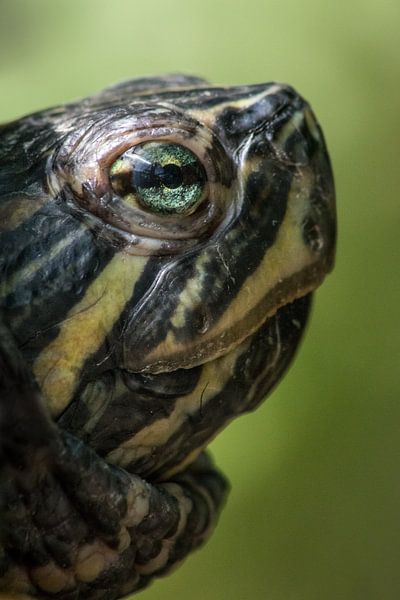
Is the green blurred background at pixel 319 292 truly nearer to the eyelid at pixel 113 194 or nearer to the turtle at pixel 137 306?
the turtle at pixel 137 306

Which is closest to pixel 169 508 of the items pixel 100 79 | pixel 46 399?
pixel 46 399

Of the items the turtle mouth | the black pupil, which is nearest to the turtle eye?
the black pupil

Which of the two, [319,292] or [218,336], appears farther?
[319,292]

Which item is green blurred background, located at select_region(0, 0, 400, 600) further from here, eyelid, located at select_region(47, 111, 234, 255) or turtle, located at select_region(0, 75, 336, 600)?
eyelid, located at select_region(47, 111, 234, 255)

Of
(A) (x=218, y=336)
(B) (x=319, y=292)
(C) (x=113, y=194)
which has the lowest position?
(B) (x=319, y=292)

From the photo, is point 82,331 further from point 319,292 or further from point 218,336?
point 319,292

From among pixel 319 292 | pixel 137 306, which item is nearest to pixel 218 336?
pixel 137 306

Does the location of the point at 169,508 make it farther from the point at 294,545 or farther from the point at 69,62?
the point at 69,62
